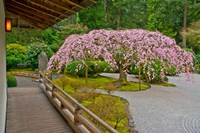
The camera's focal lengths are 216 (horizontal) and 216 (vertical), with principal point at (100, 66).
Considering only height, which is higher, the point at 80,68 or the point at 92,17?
the point at 92,17

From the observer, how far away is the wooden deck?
13.1 ft

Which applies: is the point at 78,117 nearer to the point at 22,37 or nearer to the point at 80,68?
the point at 80,68

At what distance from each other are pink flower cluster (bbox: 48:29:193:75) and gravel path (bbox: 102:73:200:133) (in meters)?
1.34

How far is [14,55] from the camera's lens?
567 inches

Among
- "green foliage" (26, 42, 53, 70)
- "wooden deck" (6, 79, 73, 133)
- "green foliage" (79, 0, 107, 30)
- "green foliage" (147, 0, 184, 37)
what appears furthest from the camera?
"green foliage" (147, 0, 184, 37)

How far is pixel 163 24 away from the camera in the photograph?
75.2 feet

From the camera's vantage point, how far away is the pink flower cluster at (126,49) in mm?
8812

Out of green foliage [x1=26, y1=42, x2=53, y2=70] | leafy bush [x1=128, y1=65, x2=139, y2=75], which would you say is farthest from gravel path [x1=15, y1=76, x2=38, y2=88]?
leafy bush [x1=128, y1=65, x2=139, y2=75]

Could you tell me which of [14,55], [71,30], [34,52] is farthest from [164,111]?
[71,30]

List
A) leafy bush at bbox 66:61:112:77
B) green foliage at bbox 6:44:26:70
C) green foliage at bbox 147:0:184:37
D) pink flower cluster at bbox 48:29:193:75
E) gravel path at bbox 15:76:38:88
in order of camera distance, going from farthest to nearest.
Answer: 1. green foliage at bbox 147:0:184:37
2. green foliage at bbox 6:44:26:70
3. leafy bush at bbox 66:61:112:77
4. gravel path at bbox 15:76:38:88
5. pink flower cluster at bbox 48:29:193:75

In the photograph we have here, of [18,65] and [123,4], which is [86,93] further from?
[123,4]

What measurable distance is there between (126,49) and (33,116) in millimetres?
5924

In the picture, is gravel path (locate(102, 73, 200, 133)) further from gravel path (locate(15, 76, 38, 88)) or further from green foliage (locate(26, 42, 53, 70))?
green foliage (locate(26, 42, 53, 70))

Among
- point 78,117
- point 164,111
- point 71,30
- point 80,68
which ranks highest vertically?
point 71,30
